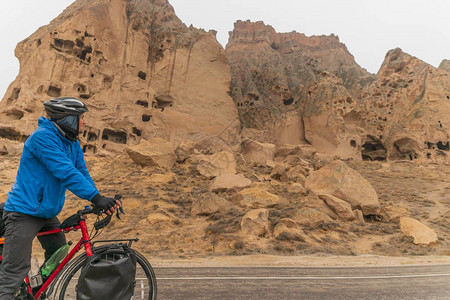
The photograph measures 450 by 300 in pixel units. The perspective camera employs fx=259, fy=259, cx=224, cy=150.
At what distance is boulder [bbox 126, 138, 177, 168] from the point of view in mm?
18156

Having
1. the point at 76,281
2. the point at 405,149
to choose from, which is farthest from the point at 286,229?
the point at 405,149

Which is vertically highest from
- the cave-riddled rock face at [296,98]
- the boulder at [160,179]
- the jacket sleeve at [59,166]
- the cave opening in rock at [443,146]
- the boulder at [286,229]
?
the cave-riddled rock face at [296,98]

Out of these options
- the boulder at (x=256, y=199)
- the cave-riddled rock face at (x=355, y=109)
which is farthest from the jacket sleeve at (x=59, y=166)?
the cave-riddled rock face at (x=355, y=109)

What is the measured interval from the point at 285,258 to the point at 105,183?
11.6 metres

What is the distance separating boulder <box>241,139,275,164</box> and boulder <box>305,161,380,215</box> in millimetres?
13616

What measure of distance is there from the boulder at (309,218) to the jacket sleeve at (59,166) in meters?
10.4

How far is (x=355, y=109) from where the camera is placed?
39188mm

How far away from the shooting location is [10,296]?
7.04 ft

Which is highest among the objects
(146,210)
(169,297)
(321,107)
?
(321,107)

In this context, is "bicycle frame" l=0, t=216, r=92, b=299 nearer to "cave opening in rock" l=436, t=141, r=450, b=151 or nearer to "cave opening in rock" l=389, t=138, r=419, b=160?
"cave opening in rock" l=389, t=138, r=419, b=160

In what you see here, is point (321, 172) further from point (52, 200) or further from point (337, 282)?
point (52, 200)

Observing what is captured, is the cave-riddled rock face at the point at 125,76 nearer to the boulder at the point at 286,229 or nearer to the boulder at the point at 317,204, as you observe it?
the boulder at the point at 317,204

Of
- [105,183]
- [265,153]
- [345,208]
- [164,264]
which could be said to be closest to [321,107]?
[265,153]

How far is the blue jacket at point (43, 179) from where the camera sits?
228 cm
